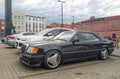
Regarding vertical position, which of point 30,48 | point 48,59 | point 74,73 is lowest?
point 74,73

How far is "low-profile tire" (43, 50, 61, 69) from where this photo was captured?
523 centimetres

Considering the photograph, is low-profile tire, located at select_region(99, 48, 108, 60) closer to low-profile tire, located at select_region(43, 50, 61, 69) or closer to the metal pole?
low-profile tire, located at select_region(43, 50, 61, 69)

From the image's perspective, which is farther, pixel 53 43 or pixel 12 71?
pixel 53 43

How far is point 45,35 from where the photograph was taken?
886cm

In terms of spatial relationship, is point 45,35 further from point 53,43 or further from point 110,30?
point 110,30

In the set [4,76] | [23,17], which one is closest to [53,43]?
[4,76]

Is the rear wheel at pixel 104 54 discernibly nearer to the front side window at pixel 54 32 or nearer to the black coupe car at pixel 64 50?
the black coupe car at pixel 64 50

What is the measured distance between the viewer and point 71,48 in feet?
19.2

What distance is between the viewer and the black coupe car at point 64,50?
5.11 meters

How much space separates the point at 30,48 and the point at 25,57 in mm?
361

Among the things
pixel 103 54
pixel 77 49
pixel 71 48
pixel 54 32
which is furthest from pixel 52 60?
pixel 54 32

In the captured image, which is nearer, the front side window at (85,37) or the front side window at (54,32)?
the front side window at (85,37)

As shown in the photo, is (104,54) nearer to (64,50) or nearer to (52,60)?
(64,50)

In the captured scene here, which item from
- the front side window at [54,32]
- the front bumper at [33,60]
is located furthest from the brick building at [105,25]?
the front bumper at [33,60]
